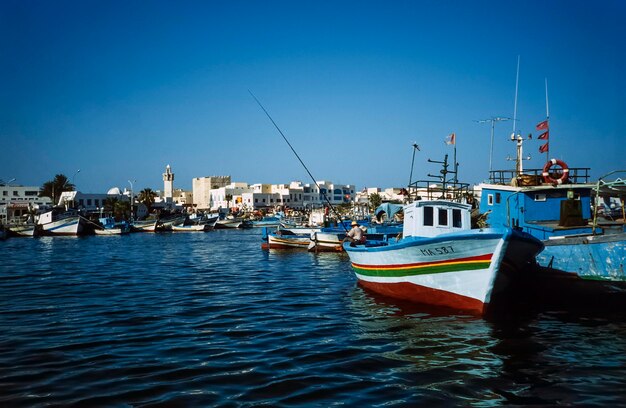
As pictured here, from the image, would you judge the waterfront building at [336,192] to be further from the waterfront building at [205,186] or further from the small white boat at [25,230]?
the small white boat at [25,230]

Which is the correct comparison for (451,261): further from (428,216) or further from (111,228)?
(111,228)

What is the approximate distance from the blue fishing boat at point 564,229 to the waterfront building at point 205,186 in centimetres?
15092

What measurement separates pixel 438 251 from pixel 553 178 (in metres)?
10.4

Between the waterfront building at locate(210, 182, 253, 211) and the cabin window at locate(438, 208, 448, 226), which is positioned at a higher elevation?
the waterfront building at locate(210, 182, 253, 211)

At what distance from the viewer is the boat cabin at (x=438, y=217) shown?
16969mm

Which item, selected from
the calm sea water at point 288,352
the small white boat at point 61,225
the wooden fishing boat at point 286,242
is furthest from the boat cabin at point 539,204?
the small white boat at point 61,225

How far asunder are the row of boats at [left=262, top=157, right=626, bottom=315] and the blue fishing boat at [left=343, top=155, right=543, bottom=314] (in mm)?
28

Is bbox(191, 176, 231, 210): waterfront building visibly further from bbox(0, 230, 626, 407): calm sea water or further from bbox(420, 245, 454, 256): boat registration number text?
bbox(420, 245, 454, 256): boat registration number text

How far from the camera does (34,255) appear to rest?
123 ft

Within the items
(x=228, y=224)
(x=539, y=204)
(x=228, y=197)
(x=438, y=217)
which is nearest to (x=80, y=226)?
(x=228, y=224)

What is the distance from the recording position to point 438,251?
13.7 metres

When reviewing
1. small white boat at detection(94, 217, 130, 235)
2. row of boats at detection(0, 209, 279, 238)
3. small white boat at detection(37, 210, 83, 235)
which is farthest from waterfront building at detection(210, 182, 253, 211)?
small white boat at detection(37, 210, 83, 235)

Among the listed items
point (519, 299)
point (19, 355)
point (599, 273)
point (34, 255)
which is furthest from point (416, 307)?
point (34, 255)

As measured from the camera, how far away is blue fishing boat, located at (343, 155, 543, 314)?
12742 millimetres
